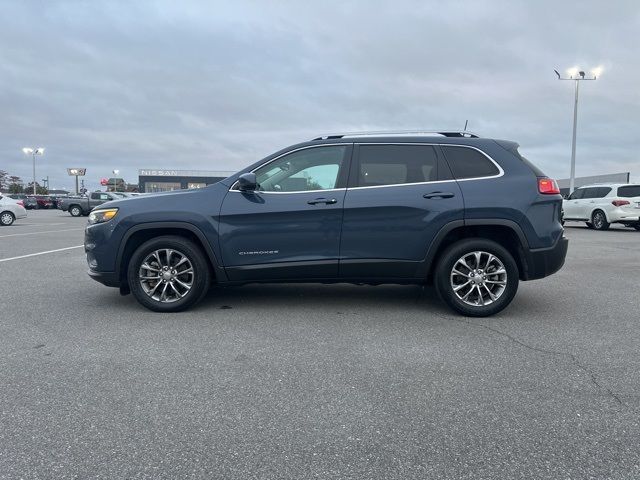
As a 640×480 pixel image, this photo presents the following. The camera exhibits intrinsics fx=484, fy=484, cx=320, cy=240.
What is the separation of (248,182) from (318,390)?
241 cm

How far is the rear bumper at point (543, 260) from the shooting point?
16.0 feet

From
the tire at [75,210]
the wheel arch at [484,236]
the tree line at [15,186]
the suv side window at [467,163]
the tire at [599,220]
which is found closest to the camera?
the wheel arch at [484,236]

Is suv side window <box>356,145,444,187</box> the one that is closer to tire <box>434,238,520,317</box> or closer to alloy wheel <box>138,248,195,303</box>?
tire <box>434,238,520,317</box>

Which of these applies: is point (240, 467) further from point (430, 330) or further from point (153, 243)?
point (153, 243)

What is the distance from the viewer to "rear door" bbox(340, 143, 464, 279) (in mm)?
4895

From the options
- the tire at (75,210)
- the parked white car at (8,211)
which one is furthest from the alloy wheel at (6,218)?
the tire at (75,210)

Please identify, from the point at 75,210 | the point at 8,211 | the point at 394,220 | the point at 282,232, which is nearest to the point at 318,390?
the point at 282,232

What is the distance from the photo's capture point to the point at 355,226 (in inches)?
194

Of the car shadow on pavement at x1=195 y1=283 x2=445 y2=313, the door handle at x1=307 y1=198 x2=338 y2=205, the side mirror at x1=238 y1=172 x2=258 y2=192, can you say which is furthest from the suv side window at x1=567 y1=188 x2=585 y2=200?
the side mirror at x1=238 y1=172 x2=258 y2=192

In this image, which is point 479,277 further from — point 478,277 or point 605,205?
point 605,205

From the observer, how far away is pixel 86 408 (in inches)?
115

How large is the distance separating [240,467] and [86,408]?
118 cm

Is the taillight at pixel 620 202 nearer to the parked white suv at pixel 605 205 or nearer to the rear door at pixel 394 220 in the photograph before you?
the parked white suv at pixel 605 205

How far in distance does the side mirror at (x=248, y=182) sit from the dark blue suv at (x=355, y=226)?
0.03ft
